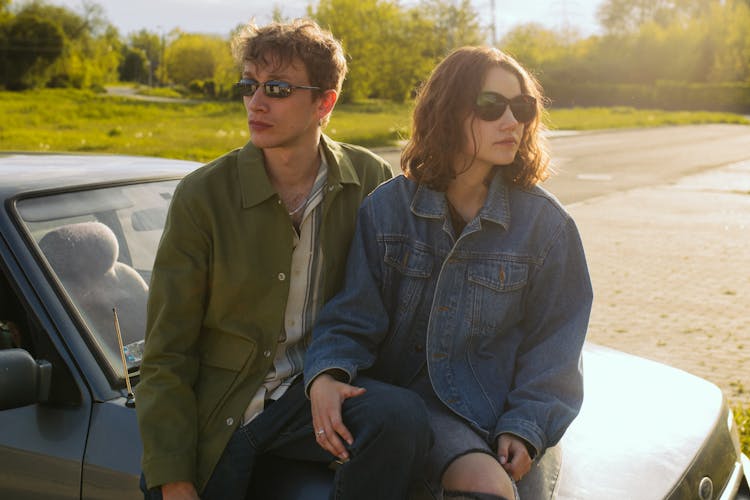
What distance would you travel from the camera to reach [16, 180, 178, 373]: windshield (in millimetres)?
2586

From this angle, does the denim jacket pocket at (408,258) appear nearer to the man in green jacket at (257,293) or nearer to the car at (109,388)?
the man in green jacket at (257,293)

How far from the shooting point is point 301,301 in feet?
7.82

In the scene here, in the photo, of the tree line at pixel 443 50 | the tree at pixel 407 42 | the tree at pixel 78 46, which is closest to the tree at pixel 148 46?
the tree line at pixel 443 50

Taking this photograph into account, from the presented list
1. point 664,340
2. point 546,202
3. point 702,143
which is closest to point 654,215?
point 664,340

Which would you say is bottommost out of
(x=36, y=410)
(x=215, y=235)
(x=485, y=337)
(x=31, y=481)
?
(x=31, y=481)

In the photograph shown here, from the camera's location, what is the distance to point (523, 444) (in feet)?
6.85

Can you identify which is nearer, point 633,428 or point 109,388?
point 109,388

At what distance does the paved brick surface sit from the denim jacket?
326 centimetres

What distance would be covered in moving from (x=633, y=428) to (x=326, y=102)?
128cm

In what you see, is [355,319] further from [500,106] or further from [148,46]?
[148,46]

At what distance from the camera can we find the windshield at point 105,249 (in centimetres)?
259

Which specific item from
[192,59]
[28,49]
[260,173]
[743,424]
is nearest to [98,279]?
[260,173]

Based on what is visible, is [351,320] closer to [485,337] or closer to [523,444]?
[485,337]

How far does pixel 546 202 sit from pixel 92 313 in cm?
132
